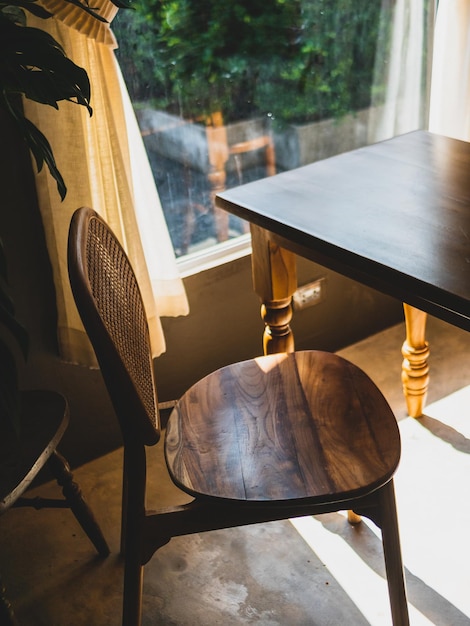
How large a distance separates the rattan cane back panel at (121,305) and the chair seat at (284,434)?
0.12 m

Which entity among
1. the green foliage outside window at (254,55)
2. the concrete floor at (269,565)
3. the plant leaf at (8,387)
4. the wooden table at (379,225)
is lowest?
the concrete floor at (269,565)

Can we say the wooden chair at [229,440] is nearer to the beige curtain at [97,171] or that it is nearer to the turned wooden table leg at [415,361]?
the beige curtain at [97,171]

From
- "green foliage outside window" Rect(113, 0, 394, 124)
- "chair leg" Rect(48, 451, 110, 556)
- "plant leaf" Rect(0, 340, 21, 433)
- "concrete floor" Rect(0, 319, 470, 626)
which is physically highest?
"green foliage outside window" Rect(113, 0, 394, 124)

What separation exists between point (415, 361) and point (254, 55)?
1.01 metres

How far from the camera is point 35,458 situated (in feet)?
4.73

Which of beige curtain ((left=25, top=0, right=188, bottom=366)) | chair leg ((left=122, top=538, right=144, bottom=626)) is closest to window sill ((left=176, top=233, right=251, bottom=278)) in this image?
beige curtain ((left=25, top=0, right=188, bottom=366))

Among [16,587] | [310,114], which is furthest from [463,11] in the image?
[16,587]

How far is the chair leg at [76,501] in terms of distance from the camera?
1.66m

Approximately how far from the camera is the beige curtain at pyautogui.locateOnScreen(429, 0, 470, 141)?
2.19 metres

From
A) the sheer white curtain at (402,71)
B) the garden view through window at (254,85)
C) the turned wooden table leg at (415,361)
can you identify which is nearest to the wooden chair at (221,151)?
the garden view through window at (254,85)

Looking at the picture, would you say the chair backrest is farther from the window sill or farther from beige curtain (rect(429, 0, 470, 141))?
beige curtain (rect(429, 0, 470, 141))

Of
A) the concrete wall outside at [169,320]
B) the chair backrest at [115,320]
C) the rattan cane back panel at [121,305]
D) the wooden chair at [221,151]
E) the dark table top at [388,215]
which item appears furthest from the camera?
the wooden chair at [221,151]

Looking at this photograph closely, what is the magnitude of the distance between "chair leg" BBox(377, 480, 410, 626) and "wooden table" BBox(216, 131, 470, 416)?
1.09ft

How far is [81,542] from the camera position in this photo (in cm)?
186
